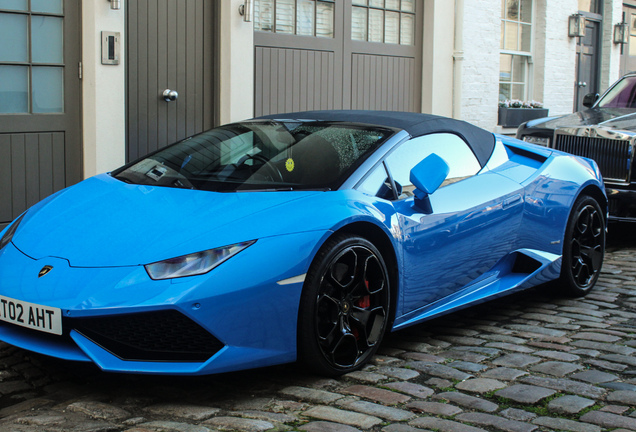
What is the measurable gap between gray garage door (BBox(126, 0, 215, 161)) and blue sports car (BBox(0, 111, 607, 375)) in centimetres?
322

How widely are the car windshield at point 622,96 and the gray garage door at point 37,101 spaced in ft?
19.2

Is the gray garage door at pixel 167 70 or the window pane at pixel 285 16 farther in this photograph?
the window pane at pixel 285 16

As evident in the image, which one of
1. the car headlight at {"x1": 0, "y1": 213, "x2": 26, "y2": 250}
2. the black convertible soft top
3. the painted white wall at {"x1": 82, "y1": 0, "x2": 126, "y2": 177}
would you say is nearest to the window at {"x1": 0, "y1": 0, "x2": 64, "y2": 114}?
the painted white wall at {"x1": 82, "y1": 0, "x2": 126, "y2": 177}

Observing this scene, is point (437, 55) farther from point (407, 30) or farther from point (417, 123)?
point (417, 123)

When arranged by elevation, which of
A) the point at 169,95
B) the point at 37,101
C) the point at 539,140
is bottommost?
the point at 539,140

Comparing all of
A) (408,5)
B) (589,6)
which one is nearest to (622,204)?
(408,5)

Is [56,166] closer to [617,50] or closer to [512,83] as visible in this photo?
[512,83]

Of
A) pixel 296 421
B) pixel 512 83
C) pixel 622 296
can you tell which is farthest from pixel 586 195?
pixel 512 83

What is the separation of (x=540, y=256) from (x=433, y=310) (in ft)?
3.68

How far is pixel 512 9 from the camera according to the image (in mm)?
13266

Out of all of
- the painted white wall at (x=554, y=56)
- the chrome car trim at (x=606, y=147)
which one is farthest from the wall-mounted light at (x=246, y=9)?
the painted white wall at (x=554, y=56)

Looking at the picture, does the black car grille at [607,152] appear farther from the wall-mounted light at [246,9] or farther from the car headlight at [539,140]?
the wall-mounted light at [246,9]

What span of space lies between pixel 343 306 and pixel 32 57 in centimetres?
458

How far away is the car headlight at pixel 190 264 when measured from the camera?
10.5 ft
